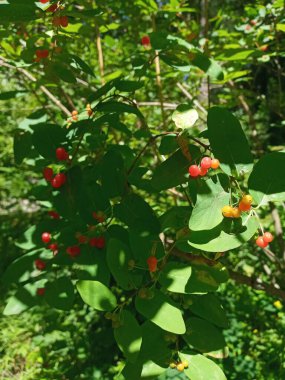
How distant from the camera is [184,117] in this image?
1027mm

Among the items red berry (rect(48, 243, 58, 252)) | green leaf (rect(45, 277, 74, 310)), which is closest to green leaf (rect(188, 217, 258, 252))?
green leaf (rect(45, 277, 74, 310))

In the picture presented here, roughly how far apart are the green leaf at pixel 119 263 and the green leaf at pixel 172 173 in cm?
18

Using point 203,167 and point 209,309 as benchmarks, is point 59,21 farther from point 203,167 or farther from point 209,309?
point 209,309

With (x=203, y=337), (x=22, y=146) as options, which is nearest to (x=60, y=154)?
(x=22, y=146)

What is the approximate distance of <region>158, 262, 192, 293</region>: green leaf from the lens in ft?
3.35

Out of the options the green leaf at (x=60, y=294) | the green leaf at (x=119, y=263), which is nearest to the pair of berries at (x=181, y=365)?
the green leaf at (x=119, y=263)

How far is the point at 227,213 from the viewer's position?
2.75 feet

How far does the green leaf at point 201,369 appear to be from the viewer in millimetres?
1031

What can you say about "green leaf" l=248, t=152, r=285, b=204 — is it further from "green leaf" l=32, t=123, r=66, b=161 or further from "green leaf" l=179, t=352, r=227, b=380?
"green leaf" l=32, t=123, r=66, b=161

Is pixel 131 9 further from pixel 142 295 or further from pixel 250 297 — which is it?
pixel 250 297

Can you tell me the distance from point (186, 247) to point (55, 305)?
44cm

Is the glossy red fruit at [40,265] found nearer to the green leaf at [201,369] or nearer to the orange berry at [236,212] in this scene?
the green leaf at [201,369]

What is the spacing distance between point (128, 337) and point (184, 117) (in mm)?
564

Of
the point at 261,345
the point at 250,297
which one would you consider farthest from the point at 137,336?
the point at 250,297
